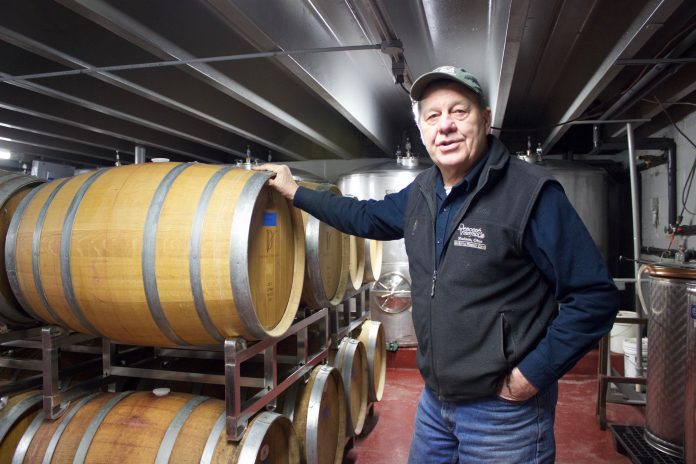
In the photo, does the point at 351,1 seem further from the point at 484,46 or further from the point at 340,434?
the point at 340,434

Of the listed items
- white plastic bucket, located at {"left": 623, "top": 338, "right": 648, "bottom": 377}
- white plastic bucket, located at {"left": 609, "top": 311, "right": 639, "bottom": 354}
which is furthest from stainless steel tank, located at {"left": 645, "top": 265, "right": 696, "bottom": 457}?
white plastic bucket, located at {"left": 609, "top": 311, "right": 639, "bottom": 354}

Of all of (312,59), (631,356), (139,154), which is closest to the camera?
(312,59)

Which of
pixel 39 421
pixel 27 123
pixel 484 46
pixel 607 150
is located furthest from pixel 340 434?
pixel 607 150

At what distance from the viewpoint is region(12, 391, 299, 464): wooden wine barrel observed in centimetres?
195

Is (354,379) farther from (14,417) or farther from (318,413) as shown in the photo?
(14,417)

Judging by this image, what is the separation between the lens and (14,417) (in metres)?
2.24

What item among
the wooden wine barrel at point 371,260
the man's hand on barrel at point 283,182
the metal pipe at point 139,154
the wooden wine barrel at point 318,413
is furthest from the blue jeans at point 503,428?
the metal pipe at point 139,154

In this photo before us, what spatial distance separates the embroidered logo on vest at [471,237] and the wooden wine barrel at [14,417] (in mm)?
2168

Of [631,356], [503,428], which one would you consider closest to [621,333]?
[631,356]

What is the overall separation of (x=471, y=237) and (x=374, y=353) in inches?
99.0

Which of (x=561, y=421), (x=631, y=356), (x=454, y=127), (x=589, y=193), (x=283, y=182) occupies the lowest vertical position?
(x=561, y=421)

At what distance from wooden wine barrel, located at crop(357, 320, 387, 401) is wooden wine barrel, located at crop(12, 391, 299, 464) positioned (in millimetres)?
1707

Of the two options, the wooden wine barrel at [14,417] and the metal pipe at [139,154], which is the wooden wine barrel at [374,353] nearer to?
the wooden wine barrel at [14,417]

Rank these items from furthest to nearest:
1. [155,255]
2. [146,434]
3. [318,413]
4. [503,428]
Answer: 1. [318,413]
2. [146,434]
3. [155,255]
4. [503,428]
